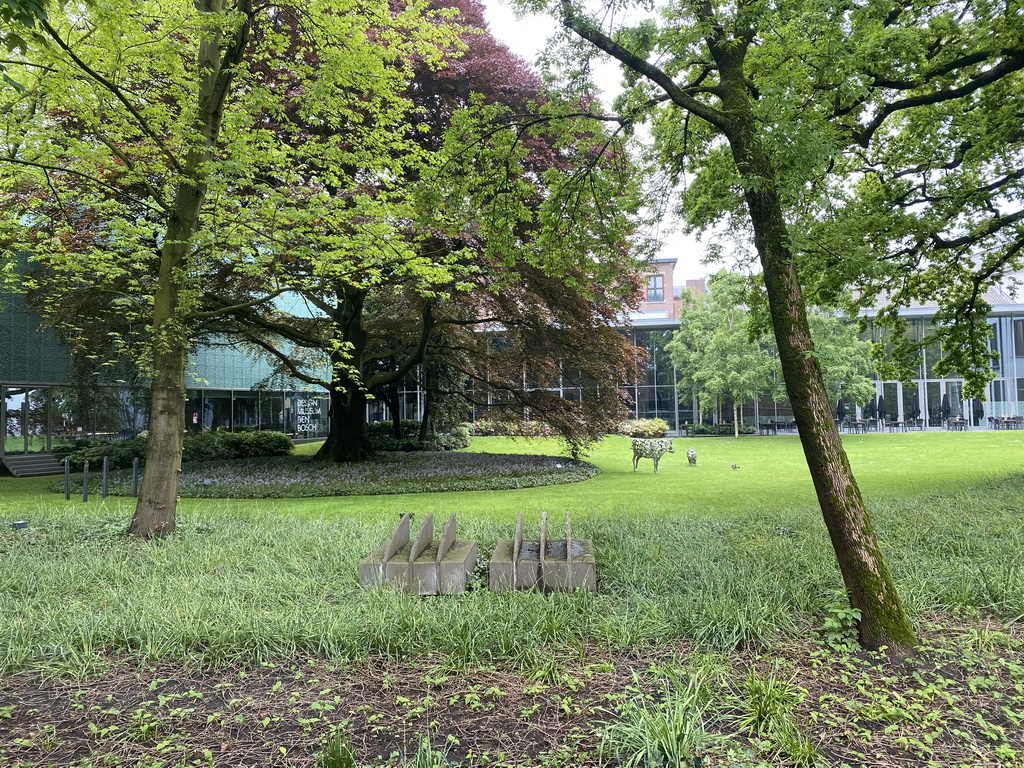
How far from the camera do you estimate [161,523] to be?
23.3ft

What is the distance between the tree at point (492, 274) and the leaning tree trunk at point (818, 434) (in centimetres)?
234

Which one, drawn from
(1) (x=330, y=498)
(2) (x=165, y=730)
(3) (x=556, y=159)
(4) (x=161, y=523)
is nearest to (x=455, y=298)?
(3) (x=556, y=159)

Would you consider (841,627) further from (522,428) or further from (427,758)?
(522,428)

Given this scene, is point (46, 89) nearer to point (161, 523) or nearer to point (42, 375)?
point (161, 523)

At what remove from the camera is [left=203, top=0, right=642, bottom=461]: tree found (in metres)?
6.57

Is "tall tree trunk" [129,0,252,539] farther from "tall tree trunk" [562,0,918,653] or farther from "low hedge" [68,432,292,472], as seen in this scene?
"low hedge" [68,432,292,472]

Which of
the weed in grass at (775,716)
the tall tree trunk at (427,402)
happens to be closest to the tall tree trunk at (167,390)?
the weed in grass at (775,716)

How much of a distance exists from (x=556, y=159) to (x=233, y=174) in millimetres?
8666

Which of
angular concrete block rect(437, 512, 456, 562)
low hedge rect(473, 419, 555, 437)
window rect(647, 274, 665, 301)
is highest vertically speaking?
window rect(647, 274, 665, 301)

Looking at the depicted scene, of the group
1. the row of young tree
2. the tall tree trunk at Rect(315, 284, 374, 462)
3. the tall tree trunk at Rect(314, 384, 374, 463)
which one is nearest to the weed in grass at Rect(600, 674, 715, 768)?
the tall tree trunk at Rect(315, 284, 374, 462)

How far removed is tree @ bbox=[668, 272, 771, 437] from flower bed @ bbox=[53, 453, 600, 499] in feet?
46.8

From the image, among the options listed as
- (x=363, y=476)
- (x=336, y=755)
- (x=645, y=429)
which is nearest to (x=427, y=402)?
(x=363, y=476)

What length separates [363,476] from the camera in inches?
590

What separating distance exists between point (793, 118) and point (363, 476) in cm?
1263
